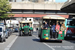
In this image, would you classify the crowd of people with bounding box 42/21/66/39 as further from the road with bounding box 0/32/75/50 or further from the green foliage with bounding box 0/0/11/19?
the green foliage with bounding box 0/0/11/19

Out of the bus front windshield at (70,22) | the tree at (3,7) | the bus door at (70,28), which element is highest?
the tree at (3,7)

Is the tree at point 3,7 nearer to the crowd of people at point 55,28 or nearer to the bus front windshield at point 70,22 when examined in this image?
Answer: the bus front windshield at point 70,22

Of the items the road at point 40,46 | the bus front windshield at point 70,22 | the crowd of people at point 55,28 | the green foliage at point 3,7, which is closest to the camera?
the road at point 40,46

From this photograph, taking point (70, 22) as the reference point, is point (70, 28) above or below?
below

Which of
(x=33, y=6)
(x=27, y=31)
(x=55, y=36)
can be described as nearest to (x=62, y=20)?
(x=55, y=36)

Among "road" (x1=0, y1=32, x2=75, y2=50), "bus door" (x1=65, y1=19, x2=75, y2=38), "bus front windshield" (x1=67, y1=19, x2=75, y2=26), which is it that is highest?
"bus front windshield" (x1=67, y1=19, x2=75, y2=26)

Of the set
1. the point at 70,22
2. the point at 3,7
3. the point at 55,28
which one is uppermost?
the point at 3,7

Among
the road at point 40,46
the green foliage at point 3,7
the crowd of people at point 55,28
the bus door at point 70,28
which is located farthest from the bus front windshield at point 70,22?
the green foliage at point 3,7

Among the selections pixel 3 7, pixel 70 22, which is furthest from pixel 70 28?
pixel 3 7

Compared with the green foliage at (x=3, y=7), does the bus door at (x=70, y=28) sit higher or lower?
lower

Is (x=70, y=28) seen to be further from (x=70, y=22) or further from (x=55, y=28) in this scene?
(x=55, y=28)

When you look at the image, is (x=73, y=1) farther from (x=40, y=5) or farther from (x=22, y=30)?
(x=40, y=5)

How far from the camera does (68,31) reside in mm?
24922

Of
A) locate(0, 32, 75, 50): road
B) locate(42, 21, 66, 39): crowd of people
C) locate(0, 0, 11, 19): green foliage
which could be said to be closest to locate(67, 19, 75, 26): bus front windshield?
locate(42, 21, 66, 39): crowd of people
